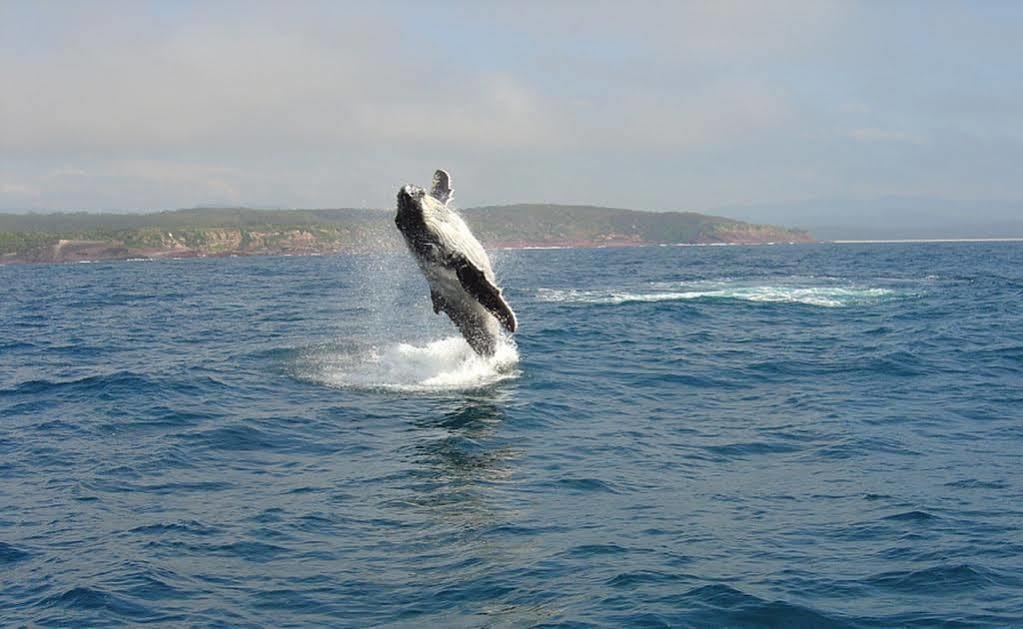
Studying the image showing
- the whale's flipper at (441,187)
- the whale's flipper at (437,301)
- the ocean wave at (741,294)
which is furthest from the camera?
the ocean wave at (741,294)

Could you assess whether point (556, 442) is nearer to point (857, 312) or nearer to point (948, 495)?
point (948, 495)

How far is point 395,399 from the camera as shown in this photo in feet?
63.5

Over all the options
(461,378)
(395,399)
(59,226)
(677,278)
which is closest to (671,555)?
(395,399)

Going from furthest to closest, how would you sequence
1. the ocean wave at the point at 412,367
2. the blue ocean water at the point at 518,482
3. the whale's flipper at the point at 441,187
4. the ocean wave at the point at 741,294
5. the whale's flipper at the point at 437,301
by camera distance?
the ocean wave at the point at 741,294 → the ocean wave at the point at 412,367 → the whale's flipper at the point at 437,301 → the whale's flipper at the point at 441,187 → the blue ocean water at the point at 518,482

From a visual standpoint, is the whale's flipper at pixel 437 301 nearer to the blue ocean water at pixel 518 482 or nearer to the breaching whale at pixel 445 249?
the breaching whale at pixel 445 249

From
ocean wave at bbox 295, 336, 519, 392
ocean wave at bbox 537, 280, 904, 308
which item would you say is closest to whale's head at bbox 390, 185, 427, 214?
ocean wave at bbox 295, 336, 519, 392

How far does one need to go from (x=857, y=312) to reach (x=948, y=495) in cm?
2413

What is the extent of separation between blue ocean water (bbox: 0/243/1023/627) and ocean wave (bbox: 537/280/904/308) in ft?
38.7

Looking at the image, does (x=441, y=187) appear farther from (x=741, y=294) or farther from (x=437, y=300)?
(x=741, y=294)

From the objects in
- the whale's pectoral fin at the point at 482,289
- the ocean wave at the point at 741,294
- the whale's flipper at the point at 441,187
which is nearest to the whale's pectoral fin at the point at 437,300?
the whale's pectoral fin at the point at 482,289

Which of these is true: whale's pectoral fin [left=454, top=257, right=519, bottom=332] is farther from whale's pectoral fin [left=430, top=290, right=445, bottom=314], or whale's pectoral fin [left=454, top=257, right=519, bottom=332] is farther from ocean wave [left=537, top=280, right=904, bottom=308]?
ocean wave [left=537, top=280, right=904, bottom=308]

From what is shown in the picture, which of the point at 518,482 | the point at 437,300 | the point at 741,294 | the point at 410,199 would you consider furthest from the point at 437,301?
the point at 741,294

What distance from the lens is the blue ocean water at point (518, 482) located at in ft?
30.6

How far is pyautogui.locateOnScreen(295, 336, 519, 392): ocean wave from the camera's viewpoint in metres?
21.0
